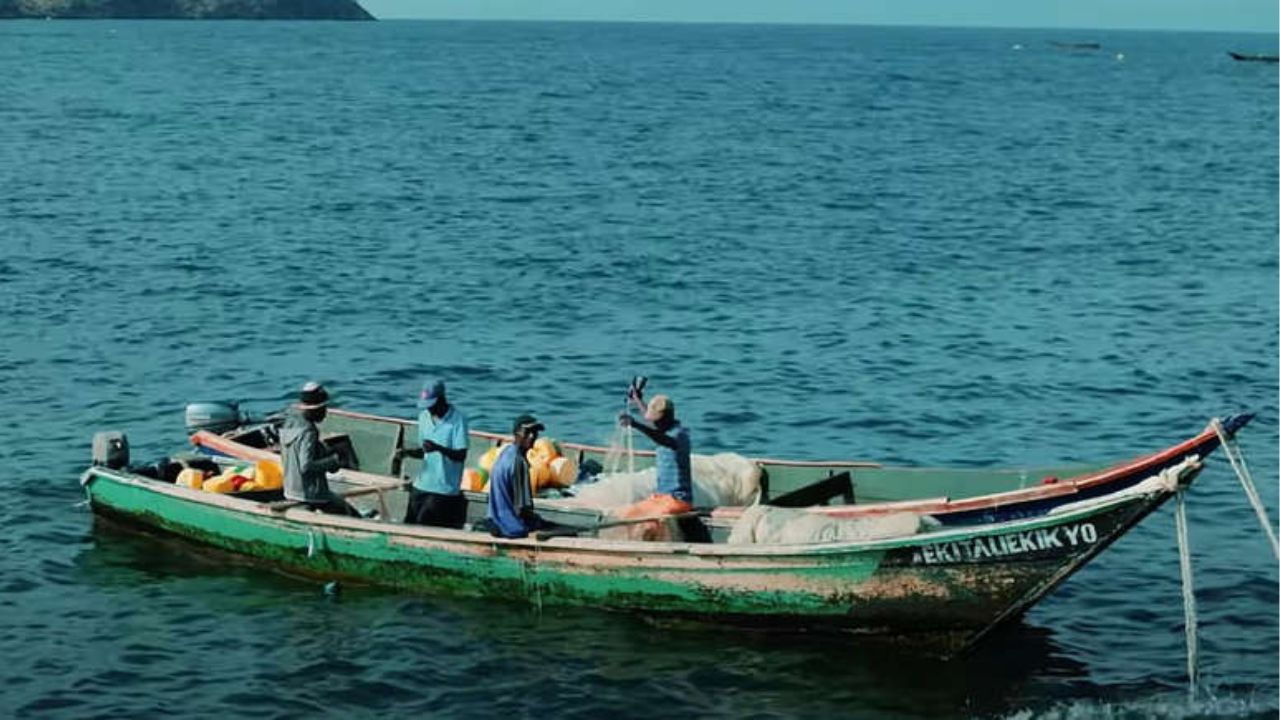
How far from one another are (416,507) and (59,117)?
61024 mm

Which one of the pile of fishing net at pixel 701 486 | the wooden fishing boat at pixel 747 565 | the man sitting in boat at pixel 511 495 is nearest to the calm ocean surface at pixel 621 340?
the wooden fishing boat at pixel 747 565

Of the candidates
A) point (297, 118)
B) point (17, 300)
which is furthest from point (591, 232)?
point (297, 118)

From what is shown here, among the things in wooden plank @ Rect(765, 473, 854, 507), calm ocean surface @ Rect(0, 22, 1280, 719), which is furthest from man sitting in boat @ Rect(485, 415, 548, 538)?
wooden plank @ Rect(765, 473, 854, 507)

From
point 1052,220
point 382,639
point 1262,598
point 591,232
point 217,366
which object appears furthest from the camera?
point 1052,220

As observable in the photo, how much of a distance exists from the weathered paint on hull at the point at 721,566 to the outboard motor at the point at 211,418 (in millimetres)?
3021

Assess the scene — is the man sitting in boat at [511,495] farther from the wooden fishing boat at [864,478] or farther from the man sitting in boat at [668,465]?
the wooden fishing boat at [864,478]

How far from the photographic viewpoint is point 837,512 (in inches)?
718

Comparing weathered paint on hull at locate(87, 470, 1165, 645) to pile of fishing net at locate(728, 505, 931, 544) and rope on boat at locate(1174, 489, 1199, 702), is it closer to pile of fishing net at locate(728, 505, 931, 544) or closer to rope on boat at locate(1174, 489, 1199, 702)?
rope on boat at locate(1174, 489, 1199, 702)

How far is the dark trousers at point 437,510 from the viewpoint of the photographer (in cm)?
1881

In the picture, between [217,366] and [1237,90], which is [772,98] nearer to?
[1237,90]

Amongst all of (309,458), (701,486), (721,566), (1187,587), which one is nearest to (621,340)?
(701,486)

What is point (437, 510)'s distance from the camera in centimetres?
1881

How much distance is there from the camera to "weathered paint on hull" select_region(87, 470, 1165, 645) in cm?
1606

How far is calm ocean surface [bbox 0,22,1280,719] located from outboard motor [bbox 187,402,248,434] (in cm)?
180
